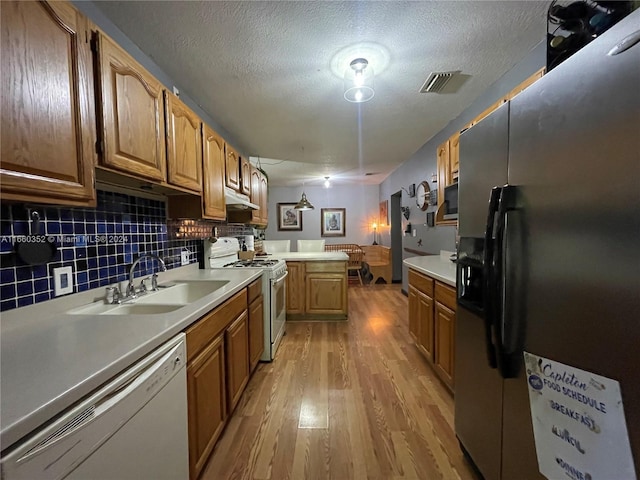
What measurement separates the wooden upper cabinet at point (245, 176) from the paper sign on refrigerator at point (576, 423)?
2718 millimetres

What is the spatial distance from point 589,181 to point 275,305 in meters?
2.41

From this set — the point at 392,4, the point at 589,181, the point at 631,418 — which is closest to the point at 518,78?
the point at 392,4

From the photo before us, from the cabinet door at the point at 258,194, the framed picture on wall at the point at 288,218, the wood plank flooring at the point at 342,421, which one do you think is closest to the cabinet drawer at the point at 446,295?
the wood plank flooring at the point at 342,421

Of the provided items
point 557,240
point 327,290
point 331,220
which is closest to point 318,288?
point 327,290

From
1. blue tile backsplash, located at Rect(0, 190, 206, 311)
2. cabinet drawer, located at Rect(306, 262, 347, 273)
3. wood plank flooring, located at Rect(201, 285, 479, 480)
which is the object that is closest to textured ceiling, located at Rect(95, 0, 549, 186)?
blue tile backsplash, located at Rect(0, 190, 206, 311)

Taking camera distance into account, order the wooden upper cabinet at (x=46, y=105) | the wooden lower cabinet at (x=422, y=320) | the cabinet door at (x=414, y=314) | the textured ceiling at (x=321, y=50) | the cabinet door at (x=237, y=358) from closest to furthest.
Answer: the wooden upper cabinet at (x=46, y=105), the textured ceiling at (x=321, y=50), the cabinet door at (x=237, y=358), the wooden lower cabinet at (x=422, y=320), the cabinet door at (x=414, y=314)

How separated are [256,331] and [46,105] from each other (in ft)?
6.12

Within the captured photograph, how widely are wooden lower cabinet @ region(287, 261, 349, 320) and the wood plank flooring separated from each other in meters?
0.75

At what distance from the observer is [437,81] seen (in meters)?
2.12

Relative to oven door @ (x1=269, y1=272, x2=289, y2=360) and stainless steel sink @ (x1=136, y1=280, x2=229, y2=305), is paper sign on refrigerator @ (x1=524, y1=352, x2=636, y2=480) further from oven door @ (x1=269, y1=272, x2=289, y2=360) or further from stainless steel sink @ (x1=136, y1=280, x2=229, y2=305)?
oven door @ (x1=269, y1=272, x2=289, y2=360)

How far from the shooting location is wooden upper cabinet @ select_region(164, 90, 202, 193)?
1485mm

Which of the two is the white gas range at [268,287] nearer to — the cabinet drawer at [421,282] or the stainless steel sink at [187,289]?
the stainless steel sink at [187,289]

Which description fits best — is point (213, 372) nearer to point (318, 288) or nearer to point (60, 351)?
point (60, 351)

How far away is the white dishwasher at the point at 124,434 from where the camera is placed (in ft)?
1.74
